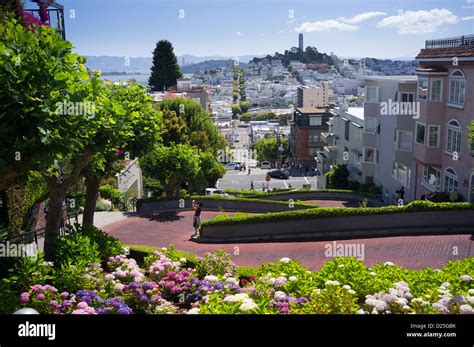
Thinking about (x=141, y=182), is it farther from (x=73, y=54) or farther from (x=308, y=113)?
(x=308, y=113)

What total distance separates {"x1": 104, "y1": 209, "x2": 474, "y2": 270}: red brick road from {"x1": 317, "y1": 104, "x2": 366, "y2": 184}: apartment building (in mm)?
21941

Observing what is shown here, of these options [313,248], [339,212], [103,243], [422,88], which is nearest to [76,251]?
[103,243]

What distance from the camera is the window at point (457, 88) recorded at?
26828 millimetres

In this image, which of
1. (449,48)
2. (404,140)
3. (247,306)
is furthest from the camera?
(404,140)

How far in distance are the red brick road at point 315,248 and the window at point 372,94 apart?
71.7 ft

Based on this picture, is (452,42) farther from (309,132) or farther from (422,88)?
→ (309,132)

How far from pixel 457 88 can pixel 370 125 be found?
14.9m

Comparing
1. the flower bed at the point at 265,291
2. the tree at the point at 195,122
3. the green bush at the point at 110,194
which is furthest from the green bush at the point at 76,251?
the tree at the point at 195,122

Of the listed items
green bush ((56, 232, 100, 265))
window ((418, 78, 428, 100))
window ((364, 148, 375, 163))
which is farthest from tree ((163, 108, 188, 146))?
green bush ((56, 232, 100, 265))

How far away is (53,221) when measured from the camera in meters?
13.3

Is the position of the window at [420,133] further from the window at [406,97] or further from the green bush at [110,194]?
the green bush at [110,194]

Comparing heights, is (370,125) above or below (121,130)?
below

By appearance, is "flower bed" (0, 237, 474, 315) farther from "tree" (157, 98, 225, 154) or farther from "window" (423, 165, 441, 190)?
"tree" (157, 98, 225, 154)

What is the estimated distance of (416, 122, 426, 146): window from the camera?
101 ft
